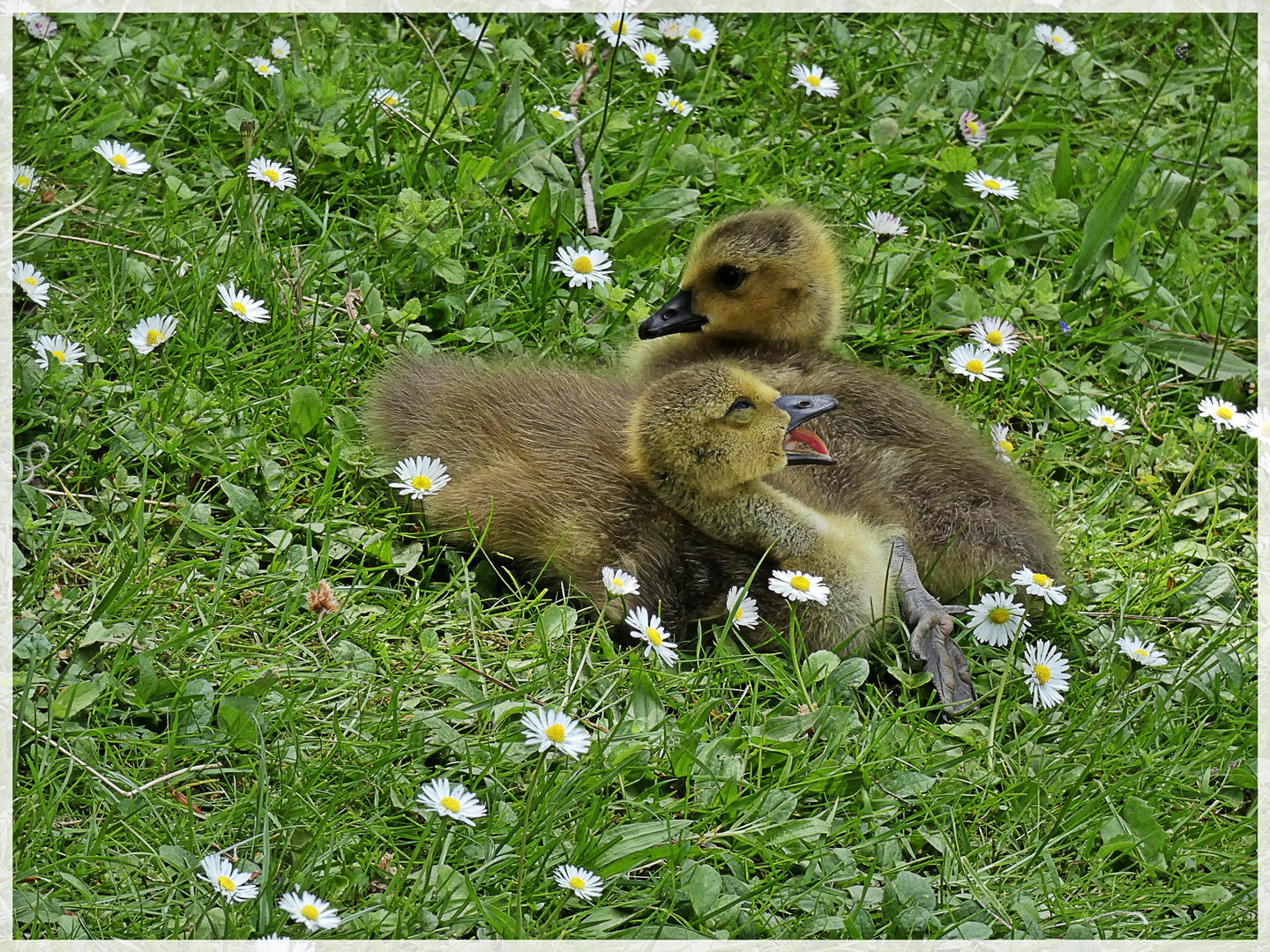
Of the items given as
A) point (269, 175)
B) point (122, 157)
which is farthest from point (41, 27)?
point (269, 175)

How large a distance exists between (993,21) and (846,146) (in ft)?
3.24

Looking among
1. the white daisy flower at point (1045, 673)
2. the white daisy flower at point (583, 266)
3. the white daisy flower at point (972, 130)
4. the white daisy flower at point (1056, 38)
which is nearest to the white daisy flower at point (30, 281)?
the white daisy flower at point (583, 266)

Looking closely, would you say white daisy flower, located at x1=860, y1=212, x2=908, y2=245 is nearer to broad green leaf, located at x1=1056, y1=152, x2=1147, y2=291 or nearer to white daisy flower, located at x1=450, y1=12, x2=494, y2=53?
broad green leaf, located at x1=1056, y1=152, x2=1147, y2=291

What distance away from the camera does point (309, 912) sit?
228 centimetres

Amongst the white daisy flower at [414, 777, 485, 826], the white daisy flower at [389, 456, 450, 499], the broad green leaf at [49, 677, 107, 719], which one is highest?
the white daisy flower at [389, 456, 450, 499]

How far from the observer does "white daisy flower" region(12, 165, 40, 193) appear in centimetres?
353

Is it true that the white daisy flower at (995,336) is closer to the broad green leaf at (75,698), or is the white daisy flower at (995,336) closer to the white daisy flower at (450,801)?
the white daisy flower at (450,801)

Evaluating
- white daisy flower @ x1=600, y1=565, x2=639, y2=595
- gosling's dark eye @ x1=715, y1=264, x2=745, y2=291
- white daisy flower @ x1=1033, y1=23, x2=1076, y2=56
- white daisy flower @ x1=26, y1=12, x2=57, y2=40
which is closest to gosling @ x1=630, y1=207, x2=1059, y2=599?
gosling's dark eye @ x1=715, y1=264, x2=745, y2=291

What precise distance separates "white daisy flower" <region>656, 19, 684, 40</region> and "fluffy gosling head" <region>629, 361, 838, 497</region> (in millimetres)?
1910

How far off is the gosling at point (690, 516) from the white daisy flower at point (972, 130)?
1826mm

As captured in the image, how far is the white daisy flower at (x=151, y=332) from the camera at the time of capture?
3346 millimetres

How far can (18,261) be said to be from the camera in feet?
11.4

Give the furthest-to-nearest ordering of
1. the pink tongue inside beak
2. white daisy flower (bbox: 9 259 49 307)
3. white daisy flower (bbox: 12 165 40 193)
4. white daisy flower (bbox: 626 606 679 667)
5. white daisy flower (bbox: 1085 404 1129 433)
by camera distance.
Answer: white daisy flower (bbox: 1085 404 1129 433), white daisy flower (bbox: 12 165 40 193), white daisy flower (bbox: 9 259 49 307), the pink tongue inside beak, white daisy flower (bbox: 626 606 679 667)

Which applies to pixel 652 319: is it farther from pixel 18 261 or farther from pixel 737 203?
pixel 18 261
